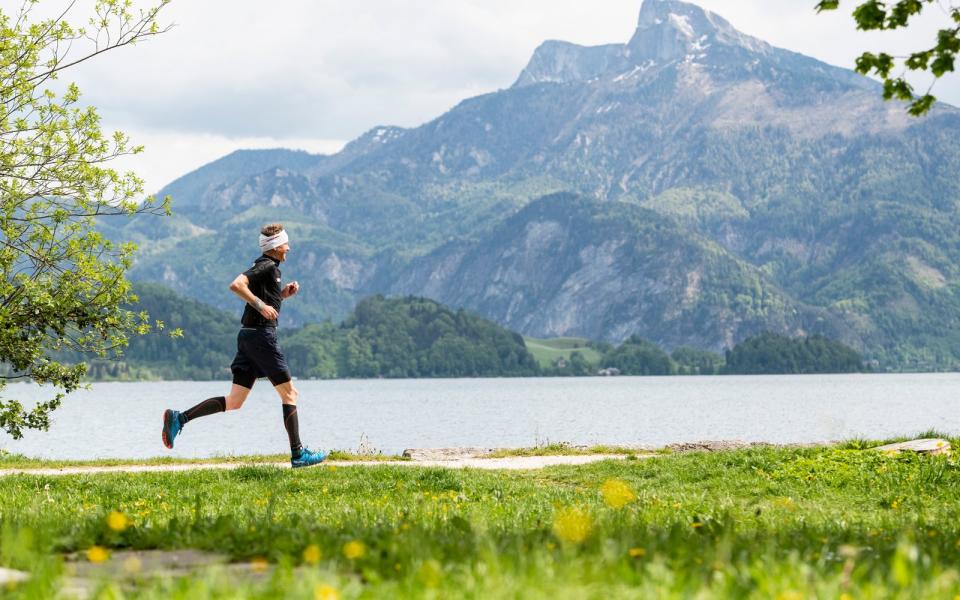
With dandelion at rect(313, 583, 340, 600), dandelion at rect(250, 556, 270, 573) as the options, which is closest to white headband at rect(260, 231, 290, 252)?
dandelion at rect(250, 556, 270, 573)

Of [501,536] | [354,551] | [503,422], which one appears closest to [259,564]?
[354,551]

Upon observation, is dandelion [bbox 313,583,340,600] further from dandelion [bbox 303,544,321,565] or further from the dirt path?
the dirt path

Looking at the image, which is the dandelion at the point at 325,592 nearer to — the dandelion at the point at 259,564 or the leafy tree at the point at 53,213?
the dandelion at the point at 259,564

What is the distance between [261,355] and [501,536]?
31.5 ft

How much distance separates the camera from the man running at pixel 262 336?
57.0ft

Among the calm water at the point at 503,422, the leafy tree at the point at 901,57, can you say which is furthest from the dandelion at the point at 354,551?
the calm water at the point at 503,422

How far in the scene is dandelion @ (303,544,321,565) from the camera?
6684 mm

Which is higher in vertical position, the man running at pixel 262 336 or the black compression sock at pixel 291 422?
the man running at pixel 262 336

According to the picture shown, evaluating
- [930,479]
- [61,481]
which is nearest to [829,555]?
[930,479]

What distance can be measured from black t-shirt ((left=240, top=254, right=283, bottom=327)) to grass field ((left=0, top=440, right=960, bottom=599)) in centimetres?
249

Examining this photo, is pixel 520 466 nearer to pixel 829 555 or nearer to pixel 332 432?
pixel 829 555

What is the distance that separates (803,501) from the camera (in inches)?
589

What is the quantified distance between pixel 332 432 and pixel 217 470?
8893 centimetres

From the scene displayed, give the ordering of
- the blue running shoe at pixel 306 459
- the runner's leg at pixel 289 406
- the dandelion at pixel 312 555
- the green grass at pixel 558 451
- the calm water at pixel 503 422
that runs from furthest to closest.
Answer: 1. the calm water at pixel 503 422
2. the green grass at pixel 558 451
3. the blue running shoe at pixel 306 459
4. the runner's leg at pixel 289 406
5. the dandelion at pixel 312 555
